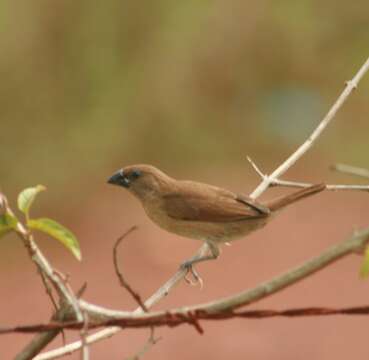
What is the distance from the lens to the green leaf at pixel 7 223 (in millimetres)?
2225

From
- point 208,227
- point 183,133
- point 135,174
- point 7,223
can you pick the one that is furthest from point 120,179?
point 183,133

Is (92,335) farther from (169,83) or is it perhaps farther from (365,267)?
(169,83)

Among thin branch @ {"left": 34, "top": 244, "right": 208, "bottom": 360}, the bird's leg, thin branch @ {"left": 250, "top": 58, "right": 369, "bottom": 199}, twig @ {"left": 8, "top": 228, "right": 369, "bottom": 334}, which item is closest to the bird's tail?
the bird's leg

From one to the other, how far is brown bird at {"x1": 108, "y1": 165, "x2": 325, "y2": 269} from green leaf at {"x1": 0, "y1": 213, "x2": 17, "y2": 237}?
2604 mm

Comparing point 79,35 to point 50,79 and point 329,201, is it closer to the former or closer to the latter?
point 50,79

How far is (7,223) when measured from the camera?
7.39ft

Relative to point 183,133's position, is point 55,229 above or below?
above

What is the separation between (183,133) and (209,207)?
8.93m

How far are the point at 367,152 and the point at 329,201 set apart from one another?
862mm

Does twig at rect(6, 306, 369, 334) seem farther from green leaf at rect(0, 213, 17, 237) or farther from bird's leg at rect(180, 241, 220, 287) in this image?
bird's leg at rect(180, 241, 220, 287)

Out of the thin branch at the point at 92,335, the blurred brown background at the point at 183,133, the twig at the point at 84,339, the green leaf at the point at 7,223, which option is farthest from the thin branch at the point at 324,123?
the blurred brown background at the point at 183,133

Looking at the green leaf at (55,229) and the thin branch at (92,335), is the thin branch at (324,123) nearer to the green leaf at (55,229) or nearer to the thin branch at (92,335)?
the thin branch at (92,335)

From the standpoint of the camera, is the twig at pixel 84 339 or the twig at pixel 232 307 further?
the twig at pixel 84 339

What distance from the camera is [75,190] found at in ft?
43.8
